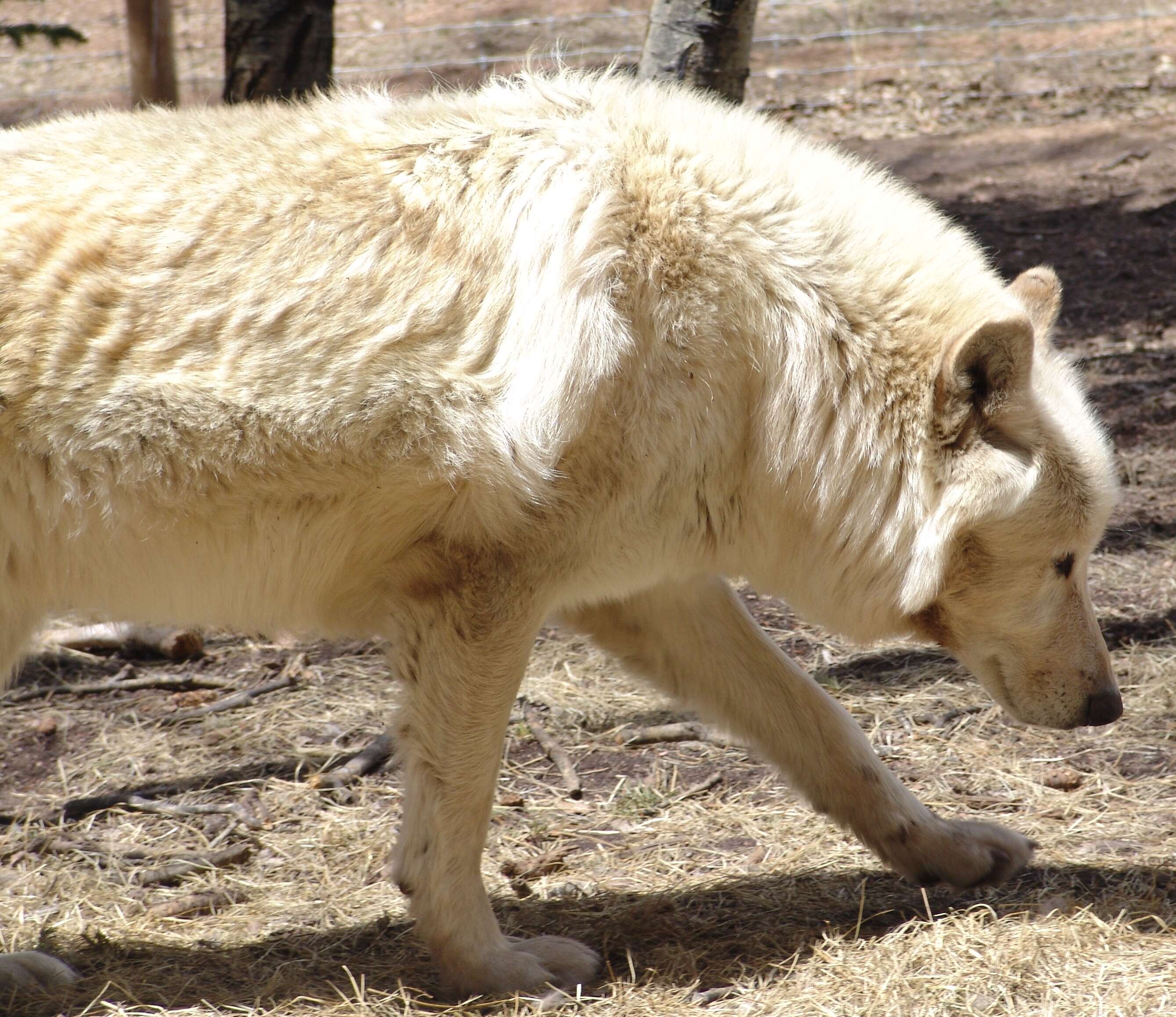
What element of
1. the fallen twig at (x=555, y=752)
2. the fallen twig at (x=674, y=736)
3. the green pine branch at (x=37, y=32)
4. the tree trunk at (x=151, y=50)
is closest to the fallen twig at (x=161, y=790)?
the fallen twig at (x=555, y=752)

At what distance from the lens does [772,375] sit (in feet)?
10.1

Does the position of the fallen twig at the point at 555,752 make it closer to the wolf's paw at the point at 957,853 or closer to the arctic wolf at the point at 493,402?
the arctic wolf at the point at 493,402

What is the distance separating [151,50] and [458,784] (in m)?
6.44

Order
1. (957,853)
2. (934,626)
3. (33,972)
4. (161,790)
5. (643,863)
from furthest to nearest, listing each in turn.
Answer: (161,790) → (643,863) → (957,853) → (934,626) → (33,972)

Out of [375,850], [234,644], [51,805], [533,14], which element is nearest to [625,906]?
[375,850]

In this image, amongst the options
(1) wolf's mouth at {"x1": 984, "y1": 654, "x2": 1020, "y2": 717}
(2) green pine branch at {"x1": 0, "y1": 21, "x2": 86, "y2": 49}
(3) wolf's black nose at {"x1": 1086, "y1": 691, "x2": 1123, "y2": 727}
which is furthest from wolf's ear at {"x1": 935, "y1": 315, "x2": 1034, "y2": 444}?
(2) green pine branch at {"x1": 0, "y1": 21, "x2": 86, "y2": 49}

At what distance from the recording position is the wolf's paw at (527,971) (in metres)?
3.13

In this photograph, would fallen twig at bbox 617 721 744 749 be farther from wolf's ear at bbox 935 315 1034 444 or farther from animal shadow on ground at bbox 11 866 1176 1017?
wolf's ear at bbox 935 315 1034 444

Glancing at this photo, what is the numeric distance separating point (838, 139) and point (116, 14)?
8937 mm

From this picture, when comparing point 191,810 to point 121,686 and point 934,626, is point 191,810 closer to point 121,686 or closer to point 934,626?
point 121,686

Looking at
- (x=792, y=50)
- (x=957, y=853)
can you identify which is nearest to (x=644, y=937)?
(x=957, y=853)

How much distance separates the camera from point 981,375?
117 inches

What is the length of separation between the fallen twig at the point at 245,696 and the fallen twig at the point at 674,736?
4.60ft

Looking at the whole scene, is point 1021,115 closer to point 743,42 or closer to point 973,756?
point 743,42
